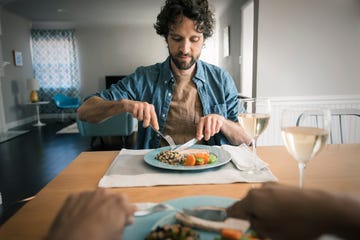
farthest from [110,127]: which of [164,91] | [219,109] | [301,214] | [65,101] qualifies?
[65,101]

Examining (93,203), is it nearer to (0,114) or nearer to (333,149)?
(333,149)

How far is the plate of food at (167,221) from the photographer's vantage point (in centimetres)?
50

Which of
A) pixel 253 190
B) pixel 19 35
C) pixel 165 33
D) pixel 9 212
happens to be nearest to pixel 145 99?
pixel 165 33

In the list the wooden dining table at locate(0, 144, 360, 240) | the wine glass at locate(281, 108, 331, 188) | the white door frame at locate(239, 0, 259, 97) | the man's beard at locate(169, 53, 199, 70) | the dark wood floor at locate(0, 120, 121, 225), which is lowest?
the dark wood floor at locate(0, 120, 121, 225)

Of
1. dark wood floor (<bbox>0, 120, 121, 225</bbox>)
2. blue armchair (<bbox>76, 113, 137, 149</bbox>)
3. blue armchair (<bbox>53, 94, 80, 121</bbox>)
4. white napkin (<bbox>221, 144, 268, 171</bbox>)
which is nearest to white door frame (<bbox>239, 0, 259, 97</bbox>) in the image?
blue armchair (<bbox>76, 113, 137, 149</bbox>)

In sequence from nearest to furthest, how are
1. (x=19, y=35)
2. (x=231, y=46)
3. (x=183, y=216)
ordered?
(x=183, y=216) → (x=231, y=46) → (x=19, y=35)

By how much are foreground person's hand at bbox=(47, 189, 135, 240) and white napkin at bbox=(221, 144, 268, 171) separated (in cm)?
54

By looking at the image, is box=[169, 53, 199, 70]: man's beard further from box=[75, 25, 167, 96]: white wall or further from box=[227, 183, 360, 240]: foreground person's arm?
box=[75, 25, 167, 96]: white wall

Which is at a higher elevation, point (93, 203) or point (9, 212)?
point (93, 203)

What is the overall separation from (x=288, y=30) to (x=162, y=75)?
6.58 ft

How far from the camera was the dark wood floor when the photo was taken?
2631 millimetres

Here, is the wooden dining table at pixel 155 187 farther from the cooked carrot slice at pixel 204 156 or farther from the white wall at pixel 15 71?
the white wall at pixel 15 71

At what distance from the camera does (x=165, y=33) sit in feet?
5.03

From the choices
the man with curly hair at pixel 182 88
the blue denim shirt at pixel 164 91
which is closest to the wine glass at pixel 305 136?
the man with curly hair at pixel 182 88
